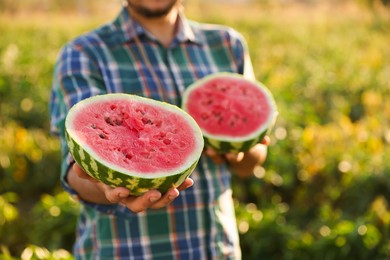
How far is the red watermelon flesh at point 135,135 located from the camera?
172cm

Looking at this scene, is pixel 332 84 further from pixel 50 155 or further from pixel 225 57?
pixel 225 57

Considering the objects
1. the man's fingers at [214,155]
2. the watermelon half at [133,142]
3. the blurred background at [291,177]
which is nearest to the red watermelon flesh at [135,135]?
the watermelon half at [133,142]

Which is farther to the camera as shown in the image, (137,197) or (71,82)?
(71,82)

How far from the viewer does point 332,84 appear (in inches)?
304

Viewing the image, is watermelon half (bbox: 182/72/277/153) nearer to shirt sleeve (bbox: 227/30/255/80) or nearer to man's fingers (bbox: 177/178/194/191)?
shirt sleeve (bbox: 227/30/255/80)

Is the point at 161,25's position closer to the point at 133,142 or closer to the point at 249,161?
the point at 249,161

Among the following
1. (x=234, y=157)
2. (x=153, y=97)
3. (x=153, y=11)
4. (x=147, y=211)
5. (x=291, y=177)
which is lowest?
(x=291, y=177)

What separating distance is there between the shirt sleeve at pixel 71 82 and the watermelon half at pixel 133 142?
35 centimetres

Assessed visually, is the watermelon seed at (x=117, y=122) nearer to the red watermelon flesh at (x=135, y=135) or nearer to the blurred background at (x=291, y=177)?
the red watermelon flesh at (x=135, y=135)

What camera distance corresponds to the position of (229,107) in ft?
8.06

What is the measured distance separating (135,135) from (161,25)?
0.78 metres

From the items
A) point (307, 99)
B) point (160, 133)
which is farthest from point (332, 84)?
point (160, 133)

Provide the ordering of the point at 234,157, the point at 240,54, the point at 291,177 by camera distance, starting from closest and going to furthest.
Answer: the point at 234,157, the point at 240,54, the point at 291,177

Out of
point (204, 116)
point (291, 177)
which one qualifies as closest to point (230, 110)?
point (204, 116)
